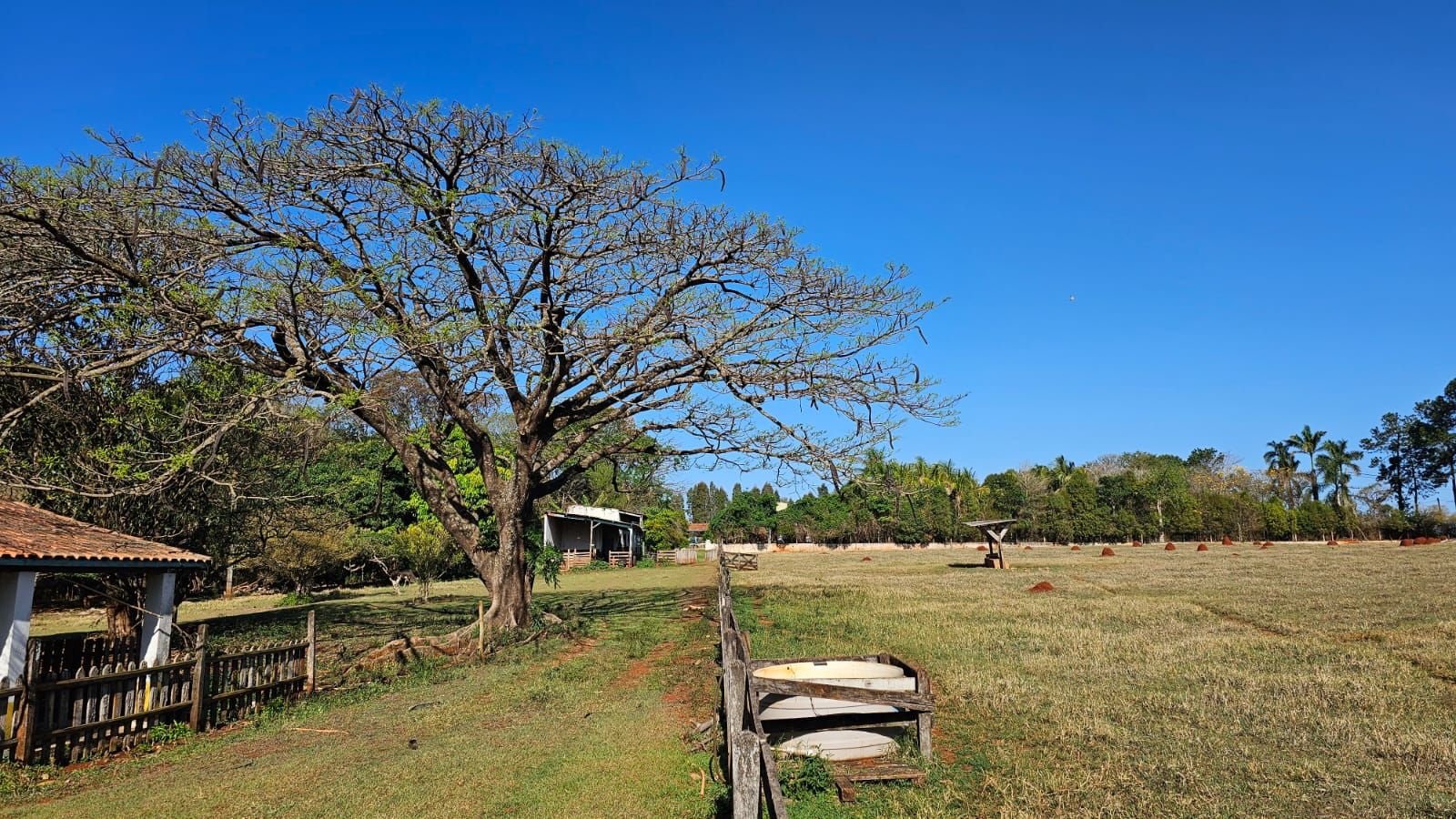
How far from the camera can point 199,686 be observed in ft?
34.1

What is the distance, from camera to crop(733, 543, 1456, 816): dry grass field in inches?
256

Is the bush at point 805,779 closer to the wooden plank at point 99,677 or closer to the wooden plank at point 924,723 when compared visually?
the wooden plank at point 924,723

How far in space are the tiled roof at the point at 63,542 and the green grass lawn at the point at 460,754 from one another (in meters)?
2.55

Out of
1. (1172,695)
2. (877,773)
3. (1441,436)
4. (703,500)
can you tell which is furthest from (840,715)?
(703,500)

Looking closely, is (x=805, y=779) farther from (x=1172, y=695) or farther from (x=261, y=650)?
(x=261, y=650)

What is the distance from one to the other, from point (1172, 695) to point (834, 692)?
5122mm

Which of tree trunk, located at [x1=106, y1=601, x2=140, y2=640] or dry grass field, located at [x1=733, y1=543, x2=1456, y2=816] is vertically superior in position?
tree trunk, located at [x1=106, y1=601, x2=140, y2=640]

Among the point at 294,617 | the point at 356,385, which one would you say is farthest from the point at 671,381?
the point at 294,617

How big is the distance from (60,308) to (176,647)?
6.46 meters

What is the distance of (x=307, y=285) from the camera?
A: 14.1 m

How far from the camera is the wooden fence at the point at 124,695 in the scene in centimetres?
862

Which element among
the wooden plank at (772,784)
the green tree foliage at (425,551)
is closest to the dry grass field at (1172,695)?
the wooden plank at (772,784)

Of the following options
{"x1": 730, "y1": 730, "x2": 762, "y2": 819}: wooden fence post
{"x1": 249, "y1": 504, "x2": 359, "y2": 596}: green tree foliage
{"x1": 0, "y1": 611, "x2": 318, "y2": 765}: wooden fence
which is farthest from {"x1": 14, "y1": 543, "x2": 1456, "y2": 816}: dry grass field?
{"x1": 249, "y1": 504, "x2": 359, "y2": 596}: green tree foliage

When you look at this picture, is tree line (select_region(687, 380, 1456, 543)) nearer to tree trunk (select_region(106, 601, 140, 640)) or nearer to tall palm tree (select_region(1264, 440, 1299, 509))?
tall palm tree (select_region(1264, 440, 1299, 509))
